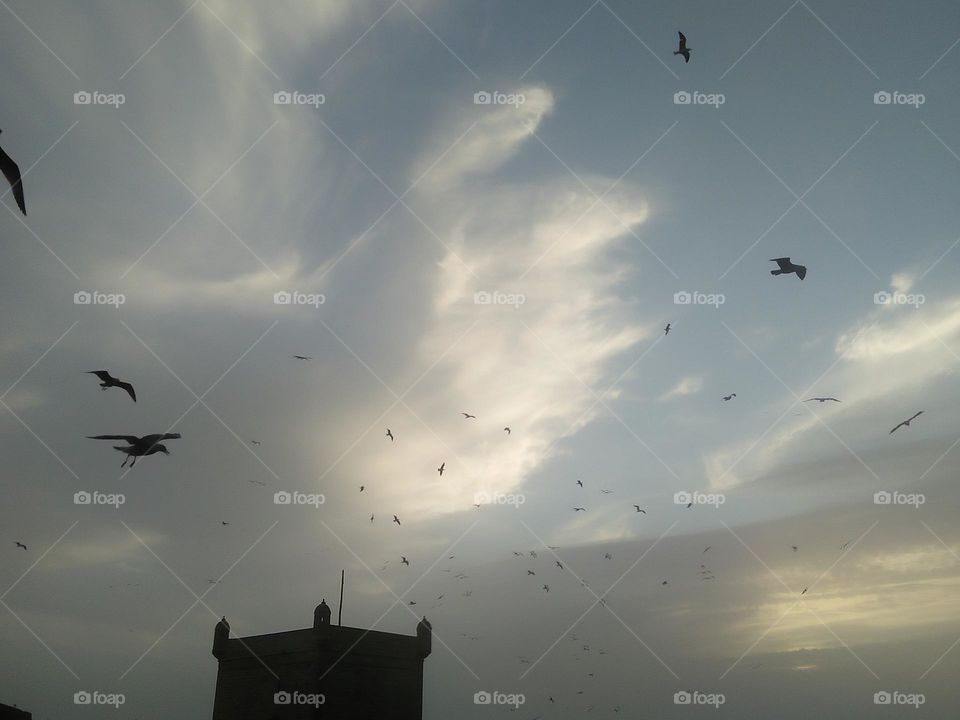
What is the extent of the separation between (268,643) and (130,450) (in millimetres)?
24761

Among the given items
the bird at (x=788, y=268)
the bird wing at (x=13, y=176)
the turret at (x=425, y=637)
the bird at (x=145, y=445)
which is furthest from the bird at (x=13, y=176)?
the turret at (x=425, y=637)

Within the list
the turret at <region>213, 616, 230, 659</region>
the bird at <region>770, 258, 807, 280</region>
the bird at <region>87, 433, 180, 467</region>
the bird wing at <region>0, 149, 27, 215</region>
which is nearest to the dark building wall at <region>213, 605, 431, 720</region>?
the turret at <region>213, 616, 230, 659</region>

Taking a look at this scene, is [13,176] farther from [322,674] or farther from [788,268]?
[322,674]

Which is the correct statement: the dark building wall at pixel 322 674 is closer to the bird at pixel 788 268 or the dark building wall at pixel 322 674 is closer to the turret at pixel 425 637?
the turret at pixel 425 637

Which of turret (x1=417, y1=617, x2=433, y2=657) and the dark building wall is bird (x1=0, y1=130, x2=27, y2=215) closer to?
the dark building wall

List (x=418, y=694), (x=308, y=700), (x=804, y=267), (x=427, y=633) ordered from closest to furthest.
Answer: (x=804, y=267) < (x=308, y=700) < (x=418, y=694) < (x=427, y=633)

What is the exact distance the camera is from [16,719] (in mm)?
28047

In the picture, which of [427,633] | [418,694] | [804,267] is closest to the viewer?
[804,267]

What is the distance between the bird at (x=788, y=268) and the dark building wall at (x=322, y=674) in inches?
1156

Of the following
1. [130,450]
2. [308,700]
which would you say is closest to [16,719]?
[308,700]

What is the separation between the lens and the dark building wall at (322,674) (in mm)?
32844

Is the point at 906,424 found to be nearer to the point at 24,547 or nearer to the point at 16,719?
the point at 24,547

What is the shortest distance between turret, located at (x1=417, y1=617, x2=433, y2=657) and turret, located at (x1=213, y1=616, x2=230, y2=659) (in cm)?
1168

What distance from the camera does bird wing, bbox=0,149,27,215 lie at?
5137 mm
